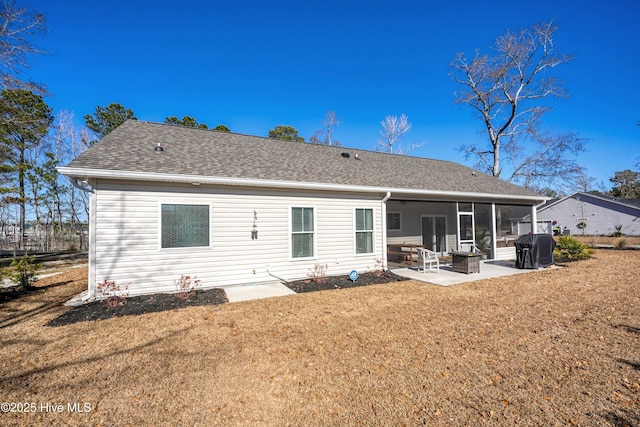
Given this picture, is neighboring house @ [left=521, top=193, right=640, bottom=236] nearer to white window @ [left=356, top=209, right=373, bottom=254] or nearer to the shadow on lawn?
white window @ [left=356, top=209, right=373, bottom=254]

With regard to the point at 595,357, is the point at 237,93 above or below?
above

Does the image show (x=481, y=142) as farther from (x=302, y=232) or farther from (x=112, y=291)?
(x=112, y=291)

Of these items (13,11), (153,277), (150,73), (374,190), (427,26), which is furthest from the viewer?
(150,73)

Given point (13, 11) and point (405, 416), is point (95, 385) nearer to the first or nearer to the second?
point (405, 416)

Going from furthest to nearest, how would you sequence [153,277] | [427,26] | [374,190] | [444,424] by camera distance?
[427,26] < [374,190] < [153,277] < [444,424]

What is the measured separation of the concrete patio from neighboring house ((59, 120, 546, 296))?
1150 millimetres

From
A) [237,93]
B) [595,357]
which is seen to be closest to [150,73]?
[237,93]

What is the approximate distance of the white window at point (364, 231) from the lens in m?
9.55

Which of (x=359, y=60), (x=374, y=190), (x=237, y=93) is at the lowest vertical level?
(x=374, y=190)

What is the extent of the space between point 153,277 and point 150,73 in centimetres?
1353

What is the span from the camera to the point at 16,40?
10.2 m

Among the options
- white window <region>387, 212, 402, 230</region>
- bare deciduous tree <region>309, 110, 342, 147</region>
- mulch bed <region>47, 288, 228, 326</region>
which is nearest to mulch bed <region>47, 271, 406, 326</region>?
mulch bed <region>47, 288, 228, 326</region>

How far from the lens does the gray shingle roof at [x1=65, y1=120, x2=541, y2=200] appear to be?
7145mm

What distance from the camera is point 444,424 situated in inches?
95.2
